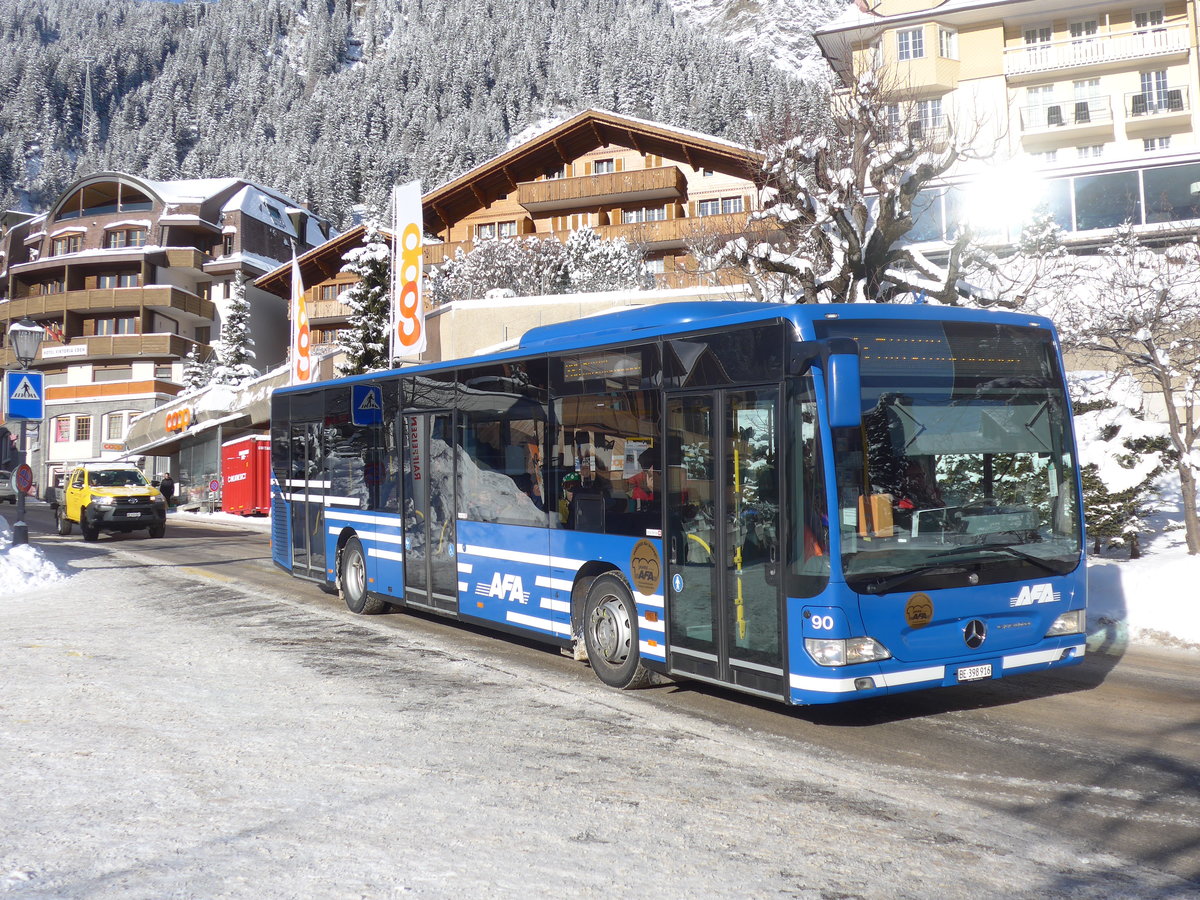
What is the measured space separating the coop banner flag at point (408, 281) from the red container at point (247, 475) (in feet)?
44.8

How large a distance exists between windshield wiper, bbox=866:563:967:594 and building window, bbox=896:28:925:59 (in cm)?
4185

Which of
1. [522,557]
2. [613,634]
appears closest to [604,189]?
[522,557]

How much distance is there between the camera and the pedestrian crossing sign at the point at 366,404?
12.5m

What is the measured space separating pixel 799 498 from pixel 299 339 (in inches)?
1199

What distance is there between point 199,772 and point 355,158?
143563 millimetres

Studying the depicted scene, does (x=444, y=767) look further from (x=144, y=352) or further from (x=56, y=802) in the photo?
(x=144, y=352)

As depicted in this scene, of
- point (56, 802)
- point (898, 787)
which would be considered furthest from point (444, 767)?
point (898, 787)

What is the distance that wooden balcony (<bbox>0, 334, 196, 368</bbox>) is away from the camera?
68.4m

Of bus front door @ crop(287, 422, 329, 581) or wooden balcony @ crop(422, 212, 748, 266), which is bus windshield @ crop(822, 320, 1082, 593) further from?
wooden balcony @ crop(422, 212, 748, 266)

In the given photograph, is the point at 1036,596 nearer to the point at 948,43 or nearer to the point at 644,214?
the point at 948,43

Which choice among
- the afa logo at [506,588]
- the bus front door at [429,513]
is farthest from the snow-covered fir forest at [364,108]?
the afa logo at [506,588]

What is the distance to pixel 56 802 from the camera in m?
5.33

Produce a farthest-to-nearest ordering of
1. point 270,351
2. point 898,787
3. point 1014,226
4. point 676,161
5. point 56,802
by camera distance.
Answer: point 270,351, point 676,161, point 1014,226, point 898,787, point 56,802

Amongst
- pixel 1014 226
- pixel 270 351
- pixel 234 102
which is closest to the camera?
pixel 1014 226
